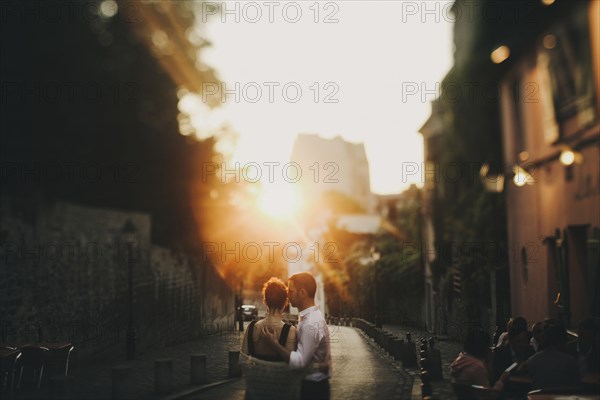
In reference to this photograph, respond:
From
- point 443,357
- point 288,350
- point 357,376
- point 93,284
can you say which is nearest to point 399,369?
point 357,376

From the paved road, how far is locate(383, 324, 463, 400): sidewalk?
0.31 m

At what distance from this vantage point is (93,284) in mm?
21297

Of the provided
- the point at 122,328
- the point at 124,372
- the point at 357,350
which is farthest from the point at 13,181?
the point at 357,350

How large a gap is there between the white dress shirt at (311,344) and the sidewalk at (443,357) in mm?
6557

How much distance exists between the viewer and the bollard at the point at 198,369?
594 inches

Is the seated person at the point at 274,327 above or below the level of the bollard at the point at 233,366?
above

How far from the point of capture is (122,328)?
2331 centimetres

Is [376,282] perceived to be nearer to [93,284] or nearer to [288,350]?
[93,284]

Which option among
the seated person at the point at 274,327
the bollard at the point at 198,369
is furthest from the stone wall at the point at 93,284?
the seated person at the point at 274,327

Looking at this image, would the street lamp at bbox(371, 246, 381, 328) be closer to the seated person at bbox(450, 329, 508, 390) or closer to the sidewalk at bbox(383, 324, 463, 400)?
the sidewalk at bbox(383, 324, 463, 400)

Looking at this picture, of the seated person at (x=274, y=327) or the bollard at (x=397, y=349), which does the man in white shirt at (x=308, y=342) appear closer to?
the seated person at (x=274, y=327)

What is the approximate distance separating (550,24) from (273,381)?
33.2ft

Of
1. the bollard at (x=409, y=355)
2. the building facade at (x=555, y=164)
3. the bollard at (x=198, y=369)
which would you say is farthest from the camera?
the bollard at (x=409, y=355)

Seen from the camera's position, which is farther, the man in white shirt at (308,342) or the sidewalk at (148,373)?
the sidewalk at (148,373)
